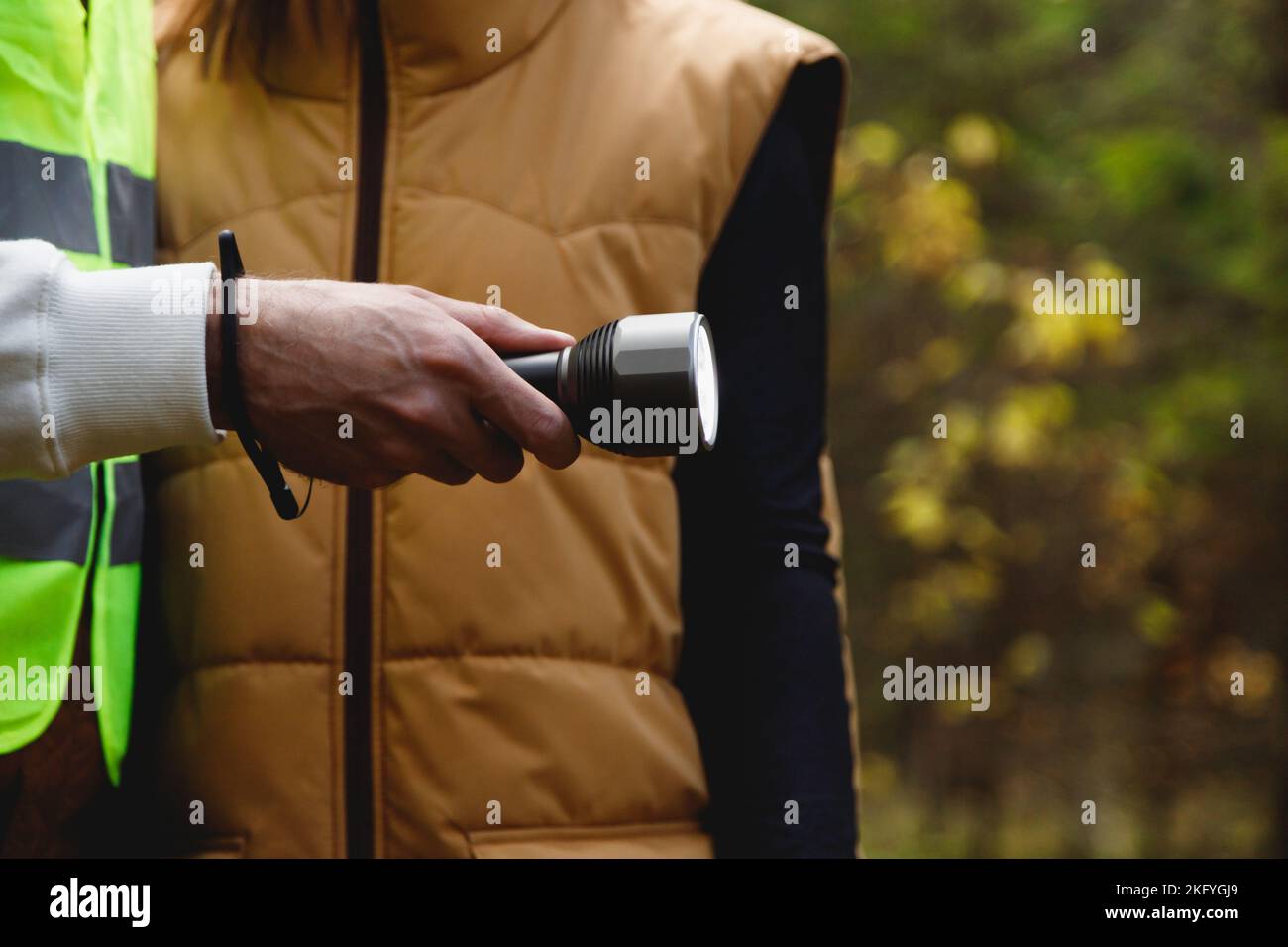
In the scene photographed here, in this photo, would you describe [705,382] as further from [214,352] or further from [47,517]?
[47,517]

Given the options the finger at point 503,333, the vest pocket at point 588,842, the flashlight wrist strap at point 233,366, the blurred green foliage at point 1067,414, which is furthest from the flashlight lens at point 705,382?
the blurred green foliage at point 1067,414

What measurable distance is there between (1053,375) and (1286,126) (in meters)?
1.03

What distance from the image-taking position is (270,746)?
49.7 inches

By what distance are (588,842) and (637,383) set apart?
53cm

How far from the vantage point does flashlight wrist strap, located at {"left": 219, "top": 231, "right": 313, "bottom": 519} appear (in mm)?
965

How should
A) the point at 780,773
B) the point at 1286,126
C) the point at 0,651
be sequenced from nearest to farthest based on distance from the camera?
Answer: the point at 0,651 < the point at 780,773 < the point at 1286,126

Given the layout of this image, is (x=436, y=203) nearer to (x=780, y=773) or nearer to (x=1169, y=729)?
(x=780, y=773)

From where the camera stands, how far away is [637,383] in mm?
969

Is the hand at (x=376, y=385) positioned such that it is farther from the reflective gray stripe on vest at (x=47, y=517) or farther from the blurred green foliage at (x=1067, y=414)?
the blurred green foliage at (x=1067, y=414)

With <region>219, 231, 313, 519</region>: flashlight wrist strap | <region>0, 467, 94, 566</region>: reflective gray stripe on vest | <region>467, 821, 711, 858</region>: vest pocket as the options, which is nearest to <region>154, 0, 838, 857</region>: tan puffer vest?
<region>467, 821, 711, 858</region>: vest pocket

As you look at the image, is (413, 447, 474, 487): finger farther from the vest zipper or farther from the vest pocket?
the vest pocket

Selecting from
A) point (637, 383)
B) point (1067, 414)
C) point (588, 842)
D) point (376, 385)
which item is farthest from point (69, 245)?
point (1067, 414)

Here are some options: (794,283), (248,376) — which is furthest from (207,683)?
(794,283)

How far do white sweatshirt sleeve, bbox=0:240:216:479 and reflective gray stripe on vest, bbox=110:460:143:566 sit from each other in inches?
10.1
